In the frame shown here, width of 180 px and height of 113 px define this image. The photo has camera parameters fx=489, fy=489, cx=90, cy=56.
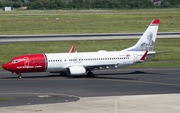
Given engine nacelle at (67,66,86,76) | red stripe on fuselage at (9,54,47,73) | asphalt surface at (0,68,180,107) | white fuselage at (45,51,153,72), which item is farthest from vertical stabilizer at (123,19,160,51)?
red stripe on fuselage at (9,54,47,73)

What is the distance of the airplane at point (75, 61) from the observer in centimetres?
5594

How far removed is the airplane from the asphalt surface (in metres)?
1.16

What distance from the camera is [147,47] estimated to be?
6156 cm

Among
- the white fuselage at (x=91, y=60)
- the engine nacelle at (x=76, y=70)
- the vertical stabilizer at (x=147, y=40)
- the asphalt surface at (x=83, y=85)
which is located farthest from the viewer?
the vertical stabilizer at (x=147, y=40)

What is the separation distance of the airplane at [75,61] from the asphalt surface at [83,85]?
1161 millimetres

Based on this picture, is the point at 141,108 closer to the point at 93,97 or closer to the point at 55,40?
the point at 93,97

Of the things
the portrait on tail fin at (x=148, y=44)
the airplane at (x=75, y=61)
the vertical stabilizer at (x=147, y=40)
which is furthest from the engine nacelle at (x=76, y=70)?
the portrait on tail fin at (x=148, y=44)

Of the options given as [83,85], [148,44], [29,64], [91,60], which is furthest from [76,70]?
[148,44]

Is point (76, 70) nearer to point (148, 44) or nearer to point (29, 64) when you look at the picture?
point (29, 64)

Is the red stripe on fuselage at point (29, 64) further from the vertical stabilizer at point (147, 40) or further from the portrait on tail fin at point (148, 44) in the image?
the portrait on tail fin at point (148, 44)

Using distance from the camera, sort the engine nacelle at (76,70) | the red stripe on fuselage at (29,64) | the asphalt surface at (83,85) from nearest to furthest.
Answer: the asphalt surface at (83,85) < the red stripe on fuselage at (29,64) < the engine nacelle at (76,70)

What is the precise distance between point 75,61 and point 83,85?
6126 millimetres

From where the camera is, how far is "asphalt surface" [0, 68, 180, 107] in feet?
150

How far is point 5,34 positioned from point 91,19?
4080cm
